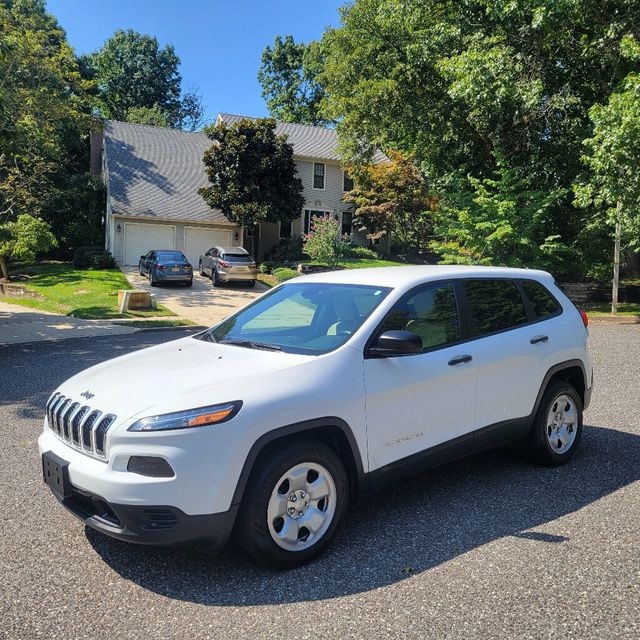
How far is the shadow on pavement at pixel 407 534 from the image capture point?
3.22m

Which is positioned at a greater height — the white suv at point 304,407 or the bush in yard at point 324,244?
the bush in yard at point 324,244

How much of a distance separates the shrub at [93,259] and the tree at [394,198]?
13.3 m

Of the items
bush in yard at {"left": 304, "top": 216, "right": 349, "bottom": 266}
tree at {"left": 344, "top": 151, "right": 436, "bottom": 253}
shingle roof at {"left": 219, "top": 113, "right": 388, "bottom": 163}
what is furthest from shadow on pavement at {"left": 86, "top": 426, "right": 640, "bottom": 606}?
shingle roof at {"left": 219, "top": 113, "right": 388, "bottom": 163}

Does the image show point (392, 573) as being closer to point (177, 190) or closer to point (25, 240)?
point (25, 240)

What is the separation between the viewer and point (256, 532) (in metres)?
3.21

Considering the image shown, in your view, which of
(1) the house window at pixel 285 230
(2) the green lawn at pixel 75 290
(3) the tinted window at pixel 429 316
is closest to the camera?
(3) the tinted window at pixel 429 316

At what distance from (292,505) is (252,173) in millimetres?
26751

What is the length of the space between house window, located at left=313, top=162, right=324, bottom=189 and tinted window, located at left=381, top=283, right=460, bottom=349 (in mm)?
31295

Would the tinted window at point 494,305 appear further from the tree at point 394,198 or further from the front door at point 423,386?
the tree at point 394,198

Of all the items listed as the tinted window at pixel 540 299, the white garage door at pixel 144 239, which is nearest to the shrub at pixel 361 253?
the white garage door at pixel 144 239

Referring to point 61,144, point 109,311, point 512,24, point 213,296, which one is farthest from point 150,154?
point 512,24

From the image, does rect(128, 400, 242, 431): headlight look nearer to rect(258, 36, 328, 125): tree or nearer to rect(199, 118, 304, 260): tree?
rect(199, 118, 304, 260): tree

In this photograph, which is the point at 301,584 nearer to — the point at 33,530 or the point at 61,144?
the point at 33,530

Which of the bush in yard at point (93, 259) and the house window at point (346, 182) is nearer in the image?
the bush in yard at point (93, 259)
